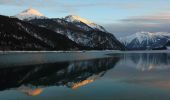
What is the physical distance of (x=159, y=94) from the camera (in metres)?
32.4

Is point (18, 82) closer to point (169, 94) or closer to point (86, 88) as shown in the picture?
point (86, 88)

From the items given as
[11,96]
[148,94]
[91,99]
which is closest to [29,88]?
[11,96]

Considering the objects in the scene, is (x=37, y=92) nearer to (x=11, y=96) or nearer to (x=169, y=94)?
(x=11, y=96)

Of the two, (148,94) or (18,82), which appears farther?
(18,82)

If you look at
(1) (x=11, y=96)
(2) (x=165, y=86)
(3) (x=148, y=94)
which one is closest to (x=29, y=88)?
(1) (x=11, y=96)

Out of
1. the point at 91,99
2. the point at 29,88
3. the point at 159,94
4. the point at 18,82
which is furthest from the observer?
the point at 18,82

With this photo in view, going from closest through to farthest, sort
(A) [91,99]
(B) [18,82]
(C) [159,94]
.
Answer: (A) [91,99], (C) [159,94], (B) [18,82]

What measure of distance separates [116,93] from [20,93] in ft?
31.2

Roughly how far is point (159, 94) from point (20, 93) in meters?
13.6

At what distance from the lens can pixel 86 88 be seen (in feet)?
121

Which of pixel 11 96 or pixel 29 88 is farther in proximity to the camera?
pixel 29 88

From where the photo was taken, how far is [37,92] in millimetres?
33656

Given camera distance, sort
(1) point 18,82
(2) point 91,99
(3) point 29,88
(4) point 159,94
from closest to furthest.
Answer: (2) point 91,99 < (4) point 159,94 < (3) point 29,88 < (1) point 18,82

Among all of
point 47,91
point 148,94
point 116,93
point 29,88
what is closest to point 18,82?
point 29,88
